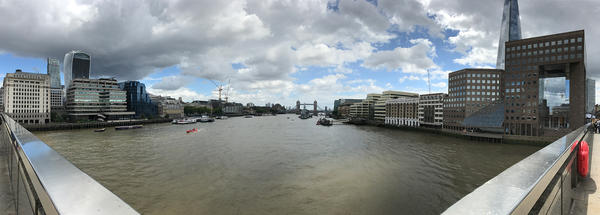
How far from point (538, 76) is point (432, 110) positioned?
22713 millimetres

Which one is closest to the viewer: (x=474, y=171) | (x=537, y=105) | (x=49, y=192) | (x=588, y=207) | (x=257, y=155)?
(x=49, y=192)

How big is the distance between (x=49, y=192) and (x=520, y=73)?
64716 millimetres

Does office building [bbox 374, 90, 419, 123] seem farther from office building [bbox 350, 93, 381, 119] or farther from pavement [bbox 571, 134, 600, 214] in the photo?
pavement [bbox 571, 134, 600, 214]

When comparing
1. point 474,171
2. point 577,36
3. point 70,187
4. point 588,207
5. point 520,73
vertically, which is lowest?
point 474,171

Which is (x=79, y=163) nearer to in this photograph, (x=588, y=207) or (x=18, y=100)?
(x=588, y=207)

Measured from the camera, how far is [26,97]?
65.5m

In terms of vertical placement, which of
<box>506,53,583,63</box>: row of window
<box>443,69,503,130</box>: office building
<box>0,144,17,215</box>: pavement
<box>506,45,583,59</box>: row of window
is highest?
<box>506,45,583,59</box>: row of window

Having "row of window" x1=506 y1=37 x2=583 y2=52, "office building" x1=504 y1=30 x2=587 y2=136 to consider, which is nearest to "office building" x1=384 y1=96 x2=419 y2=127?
"office building" x1=504 y1=30 x2=587 y2=136

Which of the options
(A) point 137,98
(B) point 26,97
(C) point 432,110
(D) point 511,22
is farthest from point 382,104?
(B) point 26,97

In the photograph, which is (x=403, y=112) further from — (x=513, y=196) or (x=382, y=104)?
(x=513, y=196)

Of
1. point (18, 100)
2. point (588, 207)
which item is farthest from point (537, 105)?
point (18, 100)

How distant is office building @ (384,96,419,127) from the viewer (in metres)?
71.8

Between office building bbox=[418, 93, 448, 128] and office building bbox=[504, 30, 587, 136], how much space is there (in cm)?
1501

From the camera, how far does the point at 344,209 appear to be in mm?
11422
